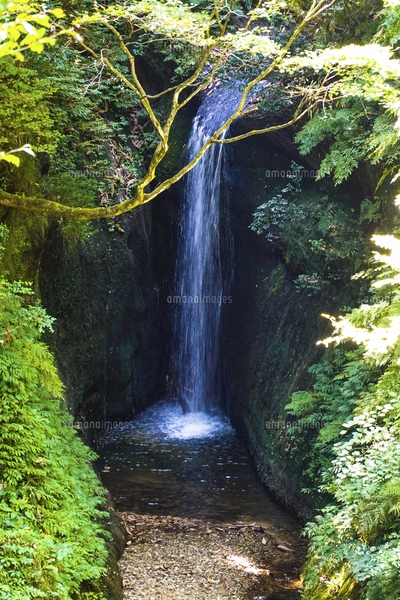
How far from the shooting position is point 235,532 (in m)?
7.11

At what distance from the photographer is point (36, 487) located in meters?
4.23

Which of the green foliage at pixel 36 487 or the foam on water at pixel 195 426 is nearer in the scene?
the green foliage at pixel 36 487

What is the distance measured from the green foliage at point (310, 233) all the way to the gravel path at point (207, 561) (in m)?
4.76

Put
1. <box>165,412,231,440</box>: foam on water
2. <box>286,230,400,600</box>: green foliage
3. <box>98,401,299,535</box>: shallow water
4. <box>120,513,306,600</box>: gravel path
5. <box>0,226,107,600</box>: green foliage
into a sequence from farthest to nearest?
<box>165,412,231,440</box>: foam on water < <box>98,401,299,535</box>: shallow water < <box>120,513,306,600</box>: gravel path < <box>286,230,400,600</box>: green foliage < <box>0,226,107,600</box>: green foliage

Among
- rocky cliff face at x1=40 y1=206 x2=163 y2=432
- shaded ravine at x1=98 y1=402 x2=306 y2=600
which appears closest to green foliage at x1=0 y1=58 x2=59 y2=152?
rocky cliff face at x1=40 y1=206 x2=163 y2=432

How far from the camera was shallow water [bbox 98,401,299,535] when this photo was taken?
7.86 meters

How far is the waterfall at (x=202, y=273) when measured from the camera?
1260 centimetres

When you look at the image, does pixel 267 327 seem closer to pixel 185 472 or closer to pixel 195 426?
pixel 195 426

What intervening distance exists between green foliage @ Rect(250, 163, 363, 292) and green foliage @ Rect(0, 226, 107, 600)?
584 cm

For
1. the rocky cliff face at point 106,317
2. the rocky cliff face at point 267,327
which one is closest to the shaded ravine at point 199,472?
the rocky cliff face at point 267,327

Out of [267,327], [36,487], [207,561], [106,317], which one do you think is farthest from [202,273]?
[36,487]

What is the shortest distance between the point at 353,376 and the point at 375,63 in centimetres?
405

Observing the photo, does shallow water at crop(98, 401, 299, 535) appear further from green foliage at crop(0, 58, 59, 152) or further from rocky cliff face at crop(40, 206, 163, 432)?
green foliage at crop(0, 58, 59, 152)

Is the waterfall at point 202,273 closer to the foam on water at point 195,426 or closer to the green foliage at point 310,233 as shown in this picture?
the foam on water at point 195,426
